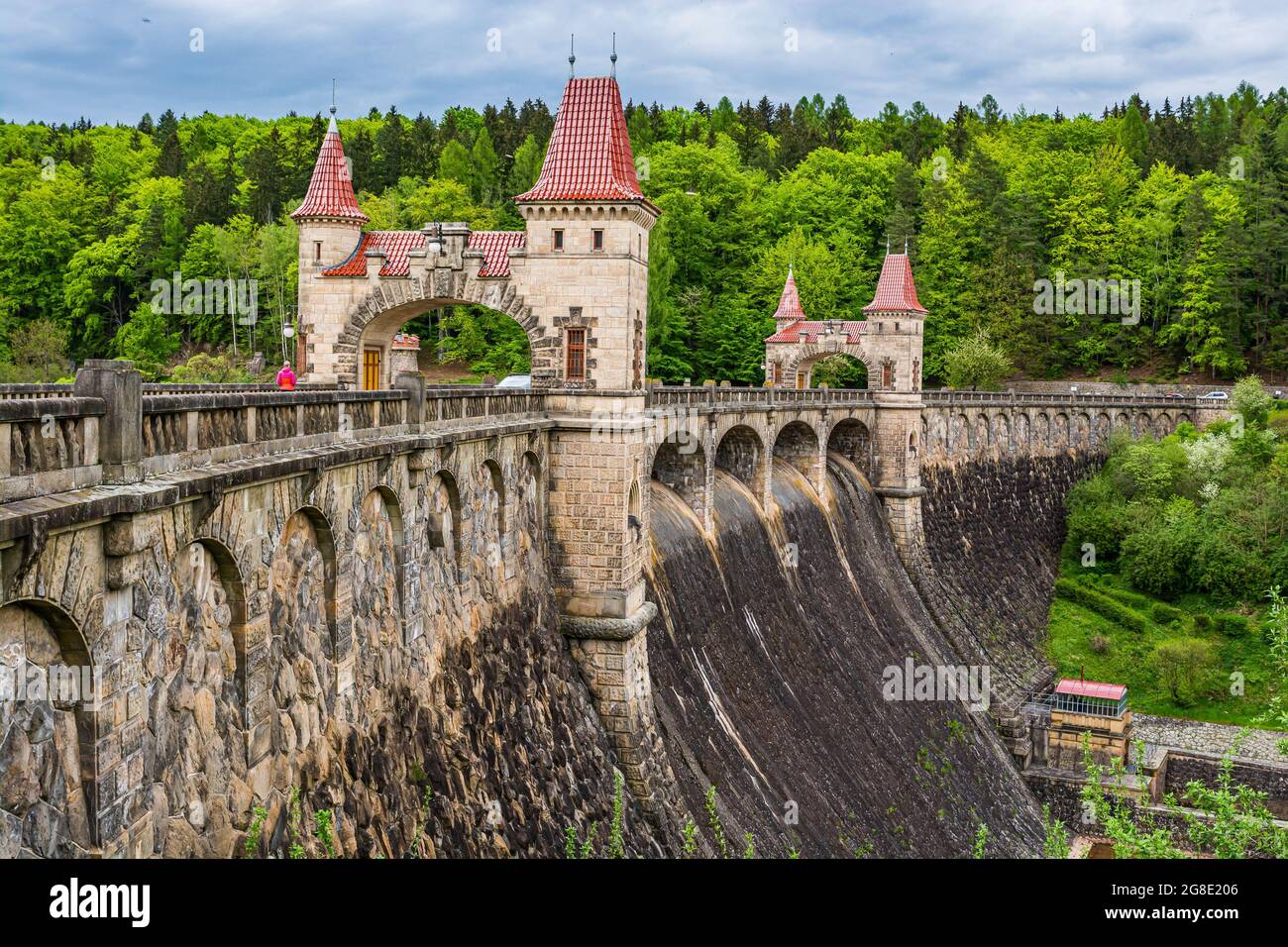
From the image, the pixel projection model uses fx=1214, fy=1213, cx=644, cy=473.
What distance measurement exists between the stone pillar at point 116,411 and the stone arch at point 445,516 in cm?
833

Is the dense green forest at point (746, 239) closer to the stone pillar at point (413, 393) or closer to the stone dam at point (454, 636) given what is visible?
the stone dam at point (454, 636)

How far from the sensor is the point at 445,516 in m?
19.0

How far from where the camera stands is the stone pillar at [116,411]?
9.66 m

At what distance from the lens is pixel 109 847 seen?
377 inches

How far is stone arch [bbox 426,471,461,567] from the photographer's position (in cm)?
1833

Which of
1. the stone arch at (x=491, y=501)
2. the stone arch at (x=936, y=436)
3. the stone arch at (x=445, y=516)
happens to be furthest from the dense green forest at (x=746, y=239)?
the stone arch at (x=445, y=516)

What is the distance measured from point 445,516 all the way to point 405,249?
10773 mm

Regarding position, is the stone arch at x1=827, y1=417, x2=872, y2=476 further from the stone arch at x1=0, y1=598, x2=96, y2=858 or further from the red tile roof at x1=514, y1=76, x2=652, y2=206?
the stone arch at x1=0, y1=598, x2=96, y2=858

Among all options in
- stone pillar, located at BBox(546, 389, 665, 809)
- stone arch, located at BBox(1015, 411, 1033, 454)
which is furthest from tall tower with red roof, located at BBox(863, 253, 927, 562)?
stone pillar, located at BBox(546, 389, 665, 809)

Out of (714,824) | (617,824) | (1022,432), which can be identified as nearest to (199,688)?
(617,824)

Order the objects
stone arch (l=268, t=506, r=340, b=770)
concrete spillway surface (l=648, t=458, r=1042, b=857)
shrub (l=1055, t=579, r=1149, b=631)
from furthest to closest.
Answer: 1. shrub (l=1055, t=579, r=1149, b=631)
2. concrete spillway surface (l=648, t=458, r=1042, b=857)
3. stone arch (l=268, t=506, r=340, b=770)

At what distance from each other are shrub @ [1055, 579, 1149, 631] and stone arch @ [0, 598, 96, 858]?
5706 cm

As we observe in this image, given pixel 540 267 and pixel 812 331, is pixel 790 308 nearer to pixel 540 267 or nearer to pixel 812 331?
pixel 812 331
